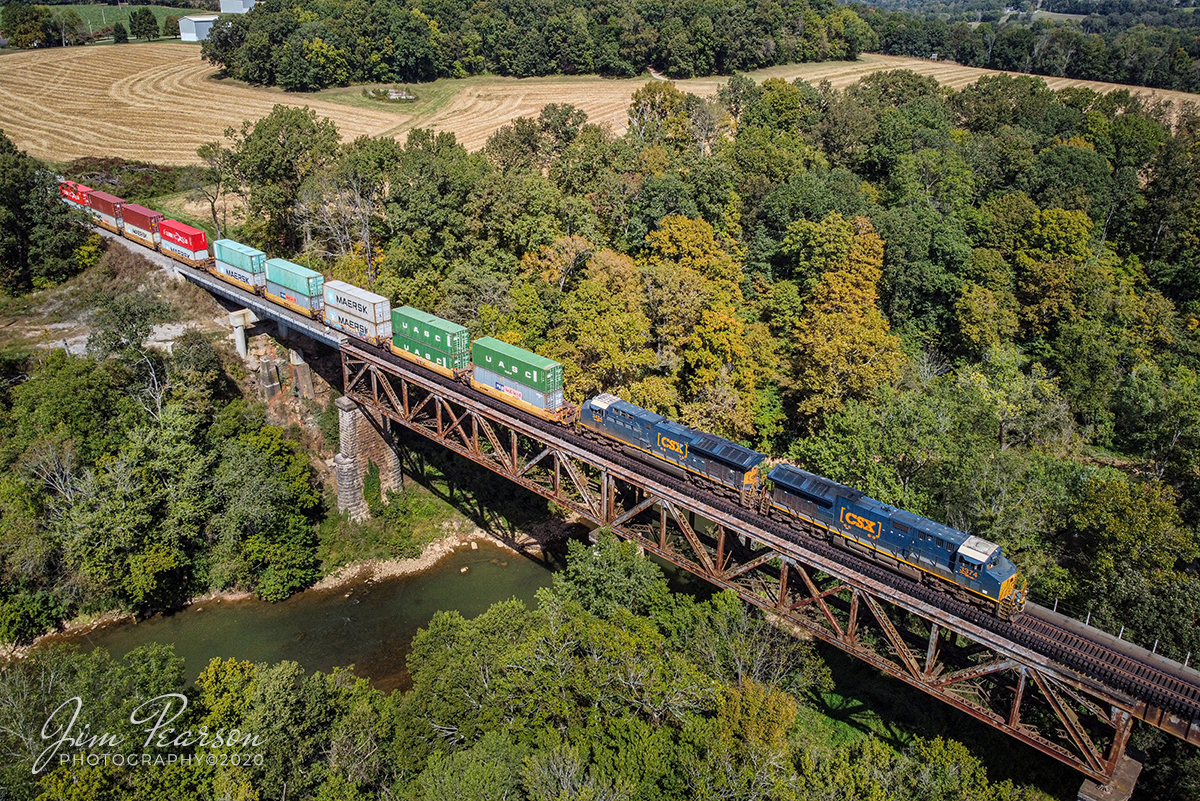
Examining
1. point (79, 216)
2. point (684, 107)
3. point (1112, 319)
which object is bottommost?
point (1112, 319)

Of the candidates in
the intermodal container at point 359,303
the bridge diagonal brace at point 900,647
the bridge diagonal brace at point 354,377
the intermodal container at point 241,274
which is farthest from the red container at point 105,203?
the bridge diagonal brace at point 900,647

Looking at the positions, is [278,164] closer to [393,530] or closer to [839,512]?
[393,530]

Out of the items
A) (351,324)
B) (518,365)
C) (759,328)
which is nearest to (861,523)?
(518,365)

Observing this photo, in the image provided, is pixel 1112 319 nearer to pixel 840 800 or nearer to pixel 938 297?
pixel 938 297

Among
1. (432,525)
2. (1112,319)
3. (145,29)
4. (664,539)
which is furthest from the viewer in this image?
(145,29)

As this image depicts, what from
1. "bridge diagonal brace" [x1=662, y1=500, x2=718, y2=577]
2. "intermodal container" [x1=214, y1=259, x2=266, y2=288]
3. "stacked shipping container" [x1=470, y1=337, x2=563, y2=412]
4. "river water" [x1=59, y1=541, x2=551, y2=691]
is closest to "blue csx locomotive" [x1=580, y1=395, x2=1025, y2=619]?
"stacked shipping container" [x1=470, y1=337, x2=563, y2=412]

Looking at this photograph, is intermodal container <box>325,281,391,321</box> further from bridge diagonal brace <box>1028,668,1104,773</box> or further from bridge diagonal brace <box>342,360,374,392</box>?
bridge diagonal brace <box>1028,668,1104,773</box>

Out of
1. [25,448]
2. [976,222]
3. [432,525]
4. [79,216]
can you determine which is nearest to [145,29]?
[79,216]
